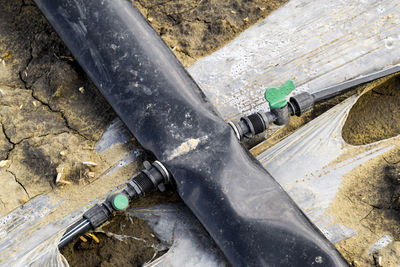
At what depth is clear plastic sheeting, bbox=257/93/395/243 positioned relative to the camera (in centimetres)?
212

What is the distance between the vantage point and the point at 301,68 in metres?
2.42

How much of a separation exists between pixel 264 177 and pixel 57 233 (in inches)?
39.7

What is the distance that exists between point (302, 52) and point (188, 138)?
38.3 inches

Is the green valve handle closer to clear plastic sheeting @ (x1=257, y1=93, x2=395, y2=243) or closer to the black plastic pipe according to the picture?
the black plastic pipe

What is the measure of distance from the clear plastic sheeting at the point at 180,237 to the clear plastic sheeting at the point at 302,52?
605 millimetres

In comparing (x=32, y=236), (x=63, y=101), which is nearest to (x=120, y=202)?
(x=32, y=236)

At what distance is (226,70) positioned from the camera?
244cm

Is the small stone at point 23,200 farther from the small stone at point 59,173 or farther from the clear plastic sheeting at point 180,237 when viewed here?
the clear plastic sheeting at point 180,237

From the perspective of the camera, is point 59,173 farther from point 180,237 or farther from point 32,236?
point 180,237

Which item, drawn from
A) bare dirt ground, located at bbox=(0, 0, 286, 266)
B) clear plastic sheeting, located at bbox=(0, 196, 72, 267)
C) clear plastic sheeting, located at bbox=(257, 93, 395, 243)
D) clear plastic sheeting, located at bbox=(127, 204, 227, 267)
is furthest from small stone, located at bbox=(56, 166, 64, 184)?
clear plastic sheeting, located at bbox=(257, 93, 395, 243)

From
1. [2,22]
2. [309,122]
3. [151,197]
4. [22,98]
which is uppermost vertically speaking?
[2,22]

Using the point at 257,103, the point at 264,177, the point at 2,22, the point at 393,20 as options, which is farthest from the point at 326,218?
the point at 2,22

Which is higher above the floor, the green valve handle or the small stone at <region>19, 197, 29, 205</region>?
the small stone at <region>19, 197, 29, 205</region>

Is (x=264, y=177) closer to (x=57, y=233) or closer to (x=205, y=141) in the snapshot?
(x=205, y=141)
